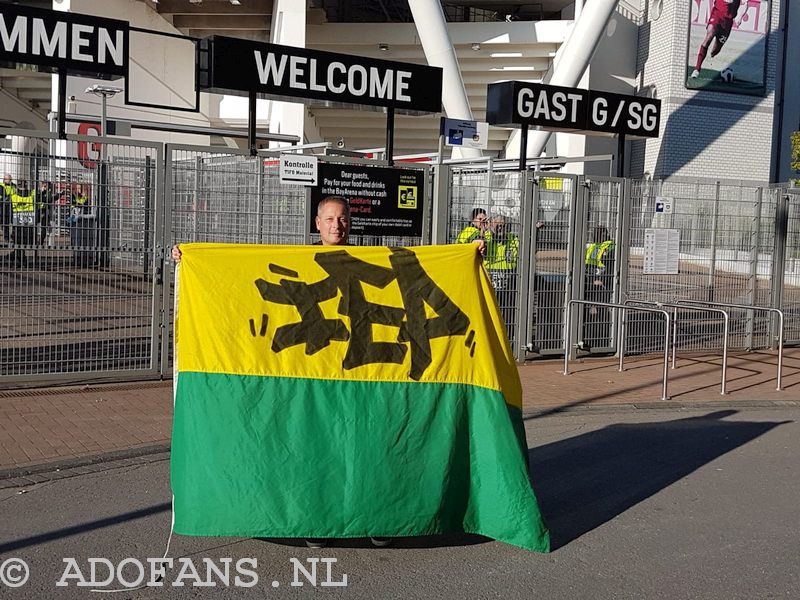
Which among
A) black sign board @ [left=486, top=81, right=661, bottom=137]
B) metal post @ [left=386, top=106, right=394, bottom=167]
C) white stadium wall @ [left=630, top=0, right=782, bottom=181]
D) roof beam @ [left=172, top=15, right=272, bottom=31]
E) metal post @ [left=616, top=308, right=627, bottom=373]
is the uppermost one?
roof beam @ [left=172, top=15, right=272, bottom=31]

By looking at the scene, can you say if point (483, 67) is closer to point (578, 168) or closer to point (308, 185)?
point (578, 168)

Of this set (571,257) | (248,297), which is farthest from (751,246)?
(248,297)

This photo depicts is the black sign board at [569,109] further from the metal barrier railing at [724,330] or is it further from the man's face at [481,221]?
the metal barrier railing at [724,330]

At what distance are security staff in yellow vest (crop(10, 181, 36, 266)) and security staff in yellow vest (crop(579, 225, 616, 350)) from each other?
6.85 m

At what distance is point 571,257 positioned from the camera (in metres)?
12.8

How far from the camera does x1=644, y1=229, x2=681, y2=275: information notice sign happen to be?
526 inches

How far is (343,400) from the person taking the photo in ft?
17.8

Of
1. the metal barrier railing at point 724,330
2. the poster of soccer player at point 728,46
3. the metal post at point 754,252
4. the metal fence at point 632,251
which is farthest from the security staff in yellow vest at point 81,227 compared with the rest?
the poster of soccer player at point 728,46

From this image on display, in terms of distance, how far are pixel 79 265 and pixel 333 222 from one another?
469 cm

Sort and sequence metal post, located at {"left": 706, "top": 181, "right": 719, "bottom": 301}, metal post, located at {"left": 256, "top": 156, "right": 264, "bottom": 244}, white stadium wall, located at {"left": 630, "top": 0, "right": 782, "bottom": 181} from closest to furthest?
1. metal post, located at {"left": 256, "top": 156, "right": 264, "bottom": 244}
2. metal post, located at {"left": 706, "top": 181, "right": 719, "bottom": 301}
3. white stadium wall, located at {"left": 630, "top": 0, "right": 782, "bottom": 181}

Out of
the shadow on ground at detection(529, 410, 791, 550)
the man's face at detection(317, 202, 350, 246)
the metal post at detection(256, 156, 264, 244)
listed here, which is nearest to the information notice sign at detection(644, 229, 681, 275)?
the shadow on ground at detection(529, 410, 791, 550)

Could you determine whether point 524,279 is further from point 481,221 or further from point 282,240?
point 282,240

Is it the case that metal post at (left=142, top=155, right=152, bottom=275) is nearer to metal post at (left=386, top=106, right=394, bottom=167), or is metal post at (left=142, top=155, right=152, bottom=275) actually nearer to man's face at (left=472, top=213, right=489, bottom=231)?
metal post at (left=386, top=106, right=394, bottom=167)

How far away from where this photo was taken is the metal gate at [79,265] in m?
9.38
